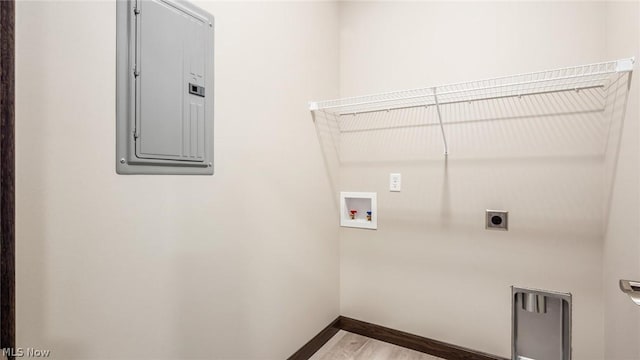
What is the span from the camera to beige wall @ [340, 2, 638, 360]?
151cm

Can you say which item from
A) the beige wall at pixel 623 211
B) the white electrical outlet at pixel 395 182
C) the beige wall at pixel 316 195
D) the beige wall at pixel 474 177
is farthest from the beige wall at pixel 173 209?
the beige wall at pixel 623 211

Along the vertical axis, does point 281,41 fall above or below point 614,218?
above

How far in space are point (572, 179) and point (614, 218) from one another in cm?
26

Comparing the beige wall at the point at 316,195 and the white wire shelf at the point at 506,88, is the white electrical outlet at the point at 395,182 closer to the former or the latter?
the beige wall at the point at 316,195

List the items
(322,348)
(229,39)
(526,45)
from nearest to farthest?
1. (229,39)
2. (526,45)
3. (322,348)

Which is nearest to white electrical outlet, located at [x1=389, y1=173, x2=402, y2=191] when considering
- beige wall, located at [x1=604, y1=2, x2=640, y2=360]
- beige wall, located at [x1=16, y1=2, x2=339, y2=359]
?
beige wall, located at [x1=16, y1=2, x2=339, y2=359]

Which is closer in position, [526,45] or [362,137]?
[526,45]

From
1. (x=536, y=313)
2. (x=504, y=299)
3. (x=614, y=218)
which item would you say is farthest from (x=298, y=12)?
(x=536, y=313)

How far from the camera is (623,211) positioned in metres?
1.23

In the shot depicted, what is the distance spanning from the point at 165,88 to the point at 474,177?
5.36 feet

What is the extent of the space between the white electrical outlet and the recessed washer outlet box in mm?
524

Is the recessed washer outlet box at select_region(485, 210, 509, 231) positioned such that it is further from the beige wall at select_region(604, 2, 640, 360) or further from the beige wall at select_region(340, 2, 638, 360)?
the beige wall at select_region(604, 2, 640, 360)

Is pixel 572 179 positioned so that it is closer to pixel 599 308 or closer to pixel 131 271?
pixel 599 308

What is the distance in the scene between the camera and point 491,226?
1.71 metres
